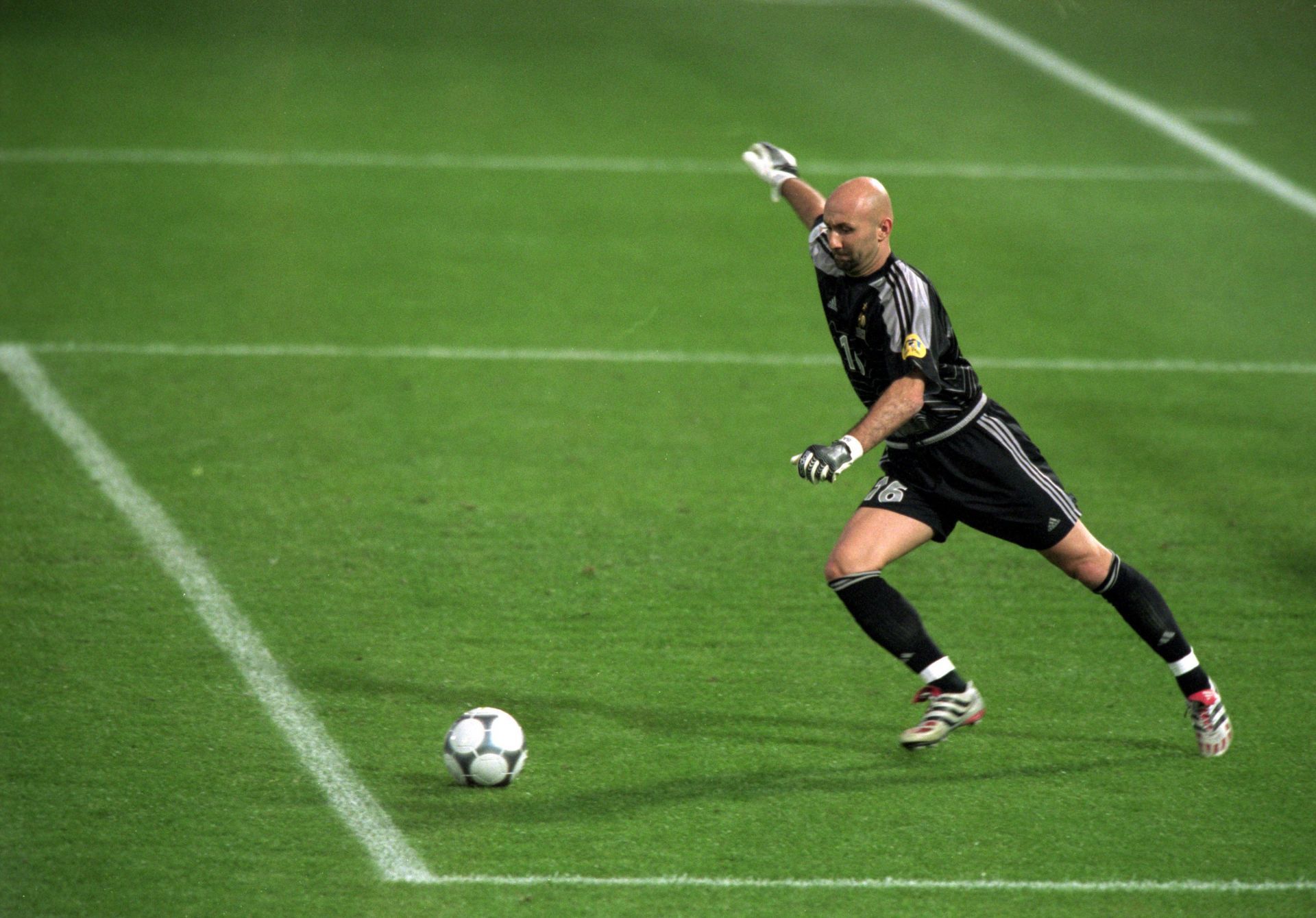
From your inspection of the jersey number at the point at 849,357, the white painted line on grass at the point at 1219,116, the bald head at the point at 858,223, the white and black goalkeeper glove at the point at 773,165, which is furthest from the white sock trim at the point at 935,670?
the white painted line on grass at the point at 1219,116

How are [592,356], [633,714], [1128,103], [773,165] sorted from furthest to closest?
[1128,103] < [592,356] < [773,165] < [633,714]

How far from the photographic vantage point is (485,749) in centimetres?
567

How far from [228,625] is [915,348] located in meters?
3.09

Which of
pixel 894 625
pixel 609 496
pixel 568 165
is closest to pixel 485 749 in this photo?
pixel 894 625

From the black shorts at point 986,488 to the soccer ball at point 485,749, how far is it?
5.00 ft

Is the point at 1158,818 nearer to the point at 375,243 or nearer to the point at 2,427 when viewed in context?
the point at 2,427

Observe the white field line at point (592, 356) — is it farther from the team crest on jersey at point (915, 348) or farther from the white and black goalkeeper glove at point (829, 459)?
the white and black goalkeeper glove at point (829, 459)

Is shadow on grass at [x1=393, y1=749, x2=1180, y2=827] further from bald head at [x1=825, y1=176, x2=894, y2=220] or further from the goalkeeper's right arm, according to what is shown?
the goalkeeper's right arm

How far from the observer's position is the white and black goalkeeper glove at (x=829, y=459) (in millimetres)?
5492

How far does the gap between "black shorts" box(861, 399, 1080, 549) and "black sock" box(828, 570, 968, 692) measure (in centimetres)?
31

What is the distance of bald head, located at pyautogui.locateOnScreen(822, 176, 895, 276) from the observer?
5.74m

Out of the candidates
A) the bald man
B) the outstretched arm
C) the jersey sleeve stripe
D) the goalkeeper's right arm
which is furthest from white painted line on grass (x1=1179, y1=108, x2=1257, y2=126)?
the jersey sleeve stripe

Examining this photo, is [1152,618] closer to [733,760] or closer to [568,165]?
[733,760]

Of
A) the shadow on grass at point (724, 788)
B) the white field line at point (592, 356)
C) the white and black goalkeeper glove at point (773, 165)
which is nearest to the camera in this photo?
the shadow on grass at point (724, 788)
